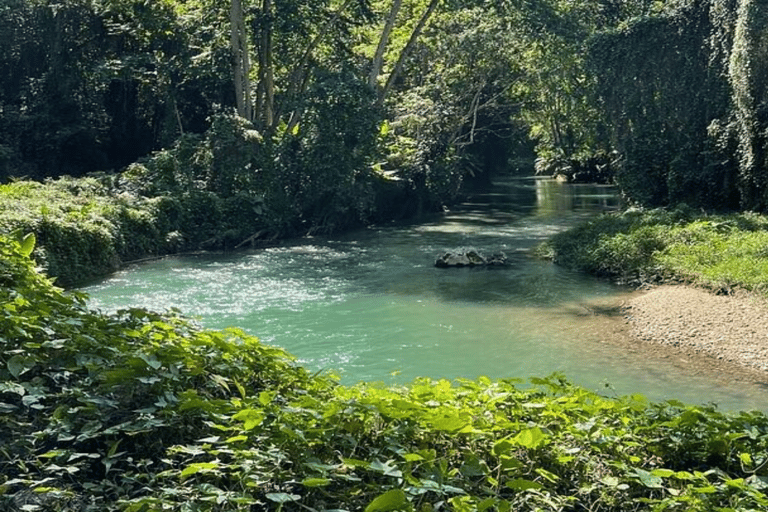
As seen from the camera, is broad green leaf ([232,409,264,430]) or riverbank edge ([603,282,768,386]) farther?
riverbank edge ([603,282,768,386])

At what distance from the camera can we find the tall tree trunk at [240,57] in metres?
28.5

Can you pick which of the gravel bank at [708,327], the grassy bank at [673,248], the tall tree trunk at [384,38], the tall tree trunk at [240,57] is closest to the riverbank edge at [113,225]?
the tall tree trunk at [240,57]

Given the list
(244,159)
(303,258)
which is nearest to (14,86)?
(244,159)

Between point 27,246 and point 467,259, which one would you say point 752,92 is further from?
point 27,246

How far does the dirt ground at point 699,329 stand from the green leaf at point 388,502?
338 inches

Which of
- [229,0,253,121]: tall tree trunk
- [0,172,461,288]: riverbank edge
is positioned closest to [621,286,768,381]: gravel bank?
[0,172,461,288]: riverbank edge

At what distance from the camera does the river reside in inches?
457

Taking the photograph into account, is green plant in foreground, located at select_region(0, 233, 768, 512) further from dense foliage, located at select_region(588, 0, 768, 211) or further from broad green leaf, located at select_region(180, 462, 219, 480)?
dense foliage, located at select_region(588, 0, 768, 211)

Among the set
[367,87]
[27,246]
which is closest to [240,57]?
[367,87]

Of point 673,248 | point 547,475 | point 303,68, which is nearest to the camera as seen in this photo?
point 547,475

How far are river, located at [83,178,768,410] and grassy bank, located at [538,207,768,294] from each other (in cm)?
69

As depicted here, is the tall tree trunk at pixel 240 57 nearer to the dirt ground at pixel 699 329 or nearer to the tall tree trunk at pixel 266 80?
the tall tree trunk at pixel 266 80

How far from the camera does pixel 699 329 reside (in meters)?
13.0

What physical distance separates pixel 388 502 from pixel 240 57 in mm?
27629
